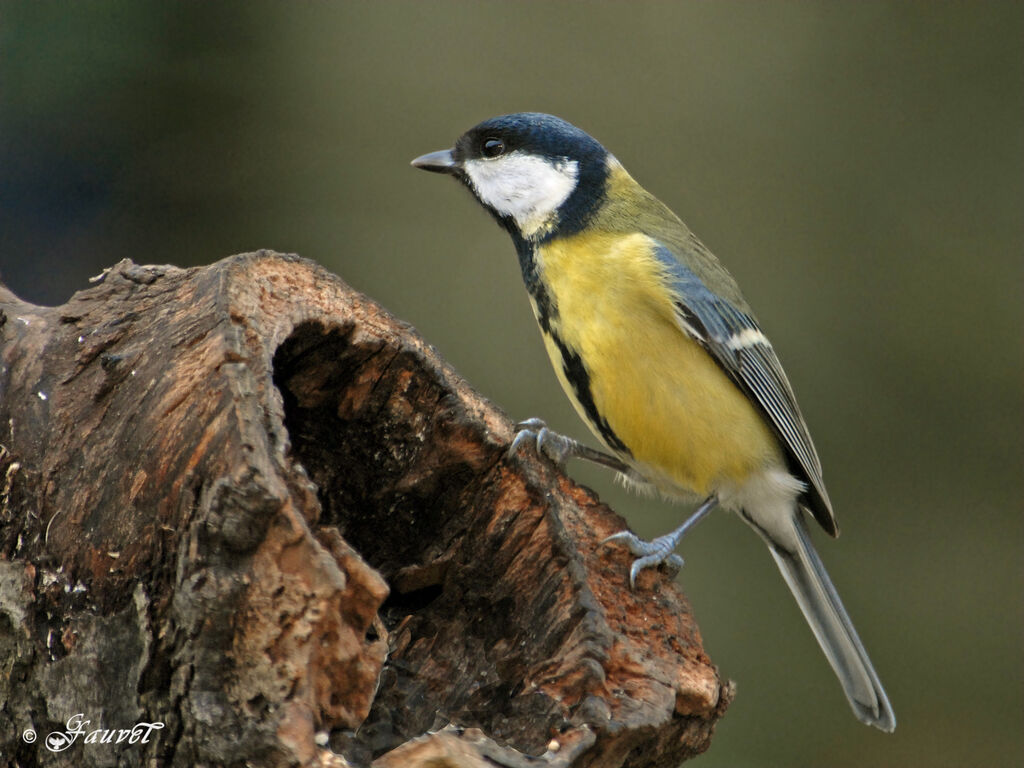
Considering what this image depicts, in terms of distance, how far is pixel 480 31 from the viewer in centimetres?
365

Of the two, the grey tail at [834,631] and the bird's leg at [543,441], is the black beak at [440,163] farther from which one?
the grey tail at [834,631]

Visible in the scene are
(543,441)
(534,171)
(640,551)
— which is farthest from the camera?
(534,171)

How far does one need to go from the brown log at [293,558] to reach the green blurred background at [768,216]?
1.87 meters

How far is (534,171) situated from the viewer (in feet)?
7.70

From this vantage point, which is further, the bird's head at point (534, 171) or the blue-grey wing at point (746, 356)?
the bird's head at point (534, 171)

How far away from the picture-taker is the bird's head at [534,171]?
229 centimetres

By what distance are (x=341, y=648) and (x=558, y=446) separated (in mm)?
663

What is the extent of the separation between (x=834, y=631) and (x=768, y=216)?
5.90 ft

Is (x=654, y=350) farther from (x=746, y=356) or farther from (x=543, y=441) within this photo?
(x=543, y=441)

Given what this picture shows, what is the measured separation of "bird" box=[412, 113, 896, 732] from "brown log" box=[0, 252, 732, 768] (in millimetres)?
390

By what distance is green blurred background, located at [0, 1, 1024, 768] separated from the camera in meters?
3.49

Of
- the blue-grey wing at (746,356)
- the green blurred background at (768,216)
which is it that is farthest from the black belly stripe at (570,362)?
the green blurred background at (768,216)

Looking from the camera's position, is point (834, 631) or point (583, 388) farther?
point (834, 631)

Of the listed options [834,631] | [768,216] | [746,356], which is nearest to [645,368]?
[746,356]
